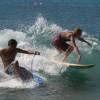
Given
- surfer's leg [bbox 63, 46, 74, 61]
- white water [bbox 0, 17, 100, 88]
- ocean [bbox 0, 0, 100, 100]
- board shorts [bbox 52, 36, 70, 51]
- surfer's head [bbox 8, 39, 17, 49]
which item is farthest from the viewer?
board shorts [bbox 52, 36, 70, 51]

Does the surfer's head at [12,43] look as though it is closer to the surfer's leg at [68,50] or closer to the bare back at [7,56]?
the bare back at [7,56]

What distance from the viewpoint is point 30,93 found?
40.7 ft

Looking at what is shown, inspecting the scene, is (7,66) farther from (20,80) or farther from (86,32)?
(86,32)

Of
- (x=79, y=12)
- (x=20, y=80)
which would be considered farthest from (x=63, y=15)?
(x=20, y=80)

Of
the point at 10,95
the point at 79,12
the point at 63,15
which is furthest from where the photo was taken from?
the point at 79,12

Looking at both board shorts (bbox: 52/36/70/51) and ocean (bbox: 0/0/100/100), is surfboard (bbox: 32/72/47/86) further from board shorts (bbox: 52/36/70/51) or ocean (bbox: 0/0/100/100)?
board shorts (bbox: 52/36/70/51)

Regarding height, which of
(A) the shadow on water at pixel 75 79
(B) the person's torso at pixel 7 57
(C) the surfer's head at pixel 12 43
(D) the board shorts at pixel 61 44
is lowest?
(A) the shadow on water at pixel 75 79

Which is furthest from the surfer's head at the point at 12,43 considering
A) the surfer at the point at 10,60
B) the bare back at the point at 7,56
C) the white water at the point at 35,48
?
the white water at the point at 35,48

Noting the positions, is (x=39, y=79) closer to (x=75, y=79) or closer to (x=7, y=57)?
(x=7, y=57)

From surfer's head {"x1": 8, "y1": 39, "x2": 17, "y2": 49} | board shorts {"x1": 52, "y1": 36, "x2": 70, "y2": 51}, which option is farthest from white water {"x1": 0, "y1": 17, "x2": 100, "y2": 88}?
surfer's head {"x1": 8, "y1": 39, "x2": 17, "y2": 49}

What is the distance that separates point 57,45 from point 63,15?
19855 mm

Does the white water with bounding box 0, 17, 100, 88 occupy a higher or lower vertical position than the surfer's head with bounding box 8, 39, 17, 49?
lower

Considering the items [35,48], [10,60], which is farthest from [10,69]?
[35,48]

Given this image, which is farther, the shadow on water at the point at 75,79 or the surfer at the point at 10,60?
the shadow on water at the point at 75,79
